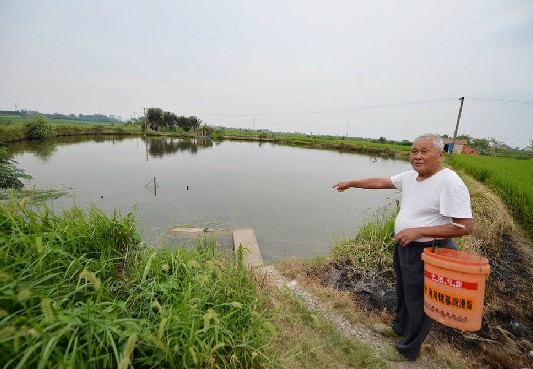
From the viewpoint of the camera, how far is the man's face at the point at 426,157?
5.87 ft

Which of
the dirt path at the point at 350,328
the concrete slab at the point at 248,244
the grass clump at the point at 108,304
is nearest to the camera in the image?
the grass clump at the point at 108,304

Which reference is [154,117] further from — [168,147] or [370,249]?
[370,249]

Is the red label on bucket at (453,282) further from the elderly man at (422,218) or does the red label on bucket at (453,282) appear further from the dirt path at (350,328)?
the dirt path at (350,328)

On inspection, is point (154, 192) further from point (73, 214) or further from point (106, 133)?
point (106, 133)

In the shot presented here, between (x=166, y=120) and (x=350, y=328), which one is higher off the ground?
(x=166, y=120)

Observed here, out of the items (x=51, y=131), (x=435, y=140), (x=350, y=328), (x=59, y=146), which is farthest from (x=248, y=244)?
(x=51, y=131)

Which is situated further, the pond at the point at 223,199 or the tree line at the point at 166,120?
the tree line at the point at 166,120

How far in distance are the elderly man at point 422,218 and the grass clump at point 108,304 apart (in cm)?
120

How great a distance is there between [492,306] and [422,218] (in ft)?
7.05

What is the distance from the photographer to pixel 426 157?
70.7 inches

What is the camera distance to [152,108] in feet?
162

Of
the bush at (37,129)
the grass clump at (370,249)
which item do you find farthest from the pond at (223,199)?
the bush at (37,129)

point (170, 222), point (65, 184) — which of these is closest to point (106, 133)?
point (65, 184)

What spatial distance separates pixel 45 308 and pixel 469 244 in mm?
5114
